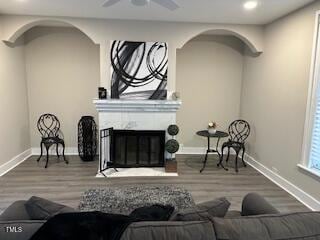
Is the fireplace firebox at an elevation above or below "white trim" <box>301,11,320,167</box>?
below

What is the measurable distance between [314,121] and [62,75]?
4.51 meters

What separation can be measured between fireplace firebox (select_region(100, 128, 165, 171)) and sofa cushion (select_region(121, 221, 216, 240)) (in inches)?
132

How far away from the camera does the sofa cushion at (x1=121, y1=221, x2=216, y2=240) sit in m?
1.10

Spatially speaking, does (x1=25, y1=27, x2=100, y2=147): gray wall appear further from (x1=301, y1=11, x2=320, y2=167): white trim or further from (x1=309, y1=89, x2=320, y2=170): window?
(x1=309, y1=89, x2=320, y2=170): window

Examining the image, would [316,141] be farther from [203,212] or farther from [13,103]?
[13,103]

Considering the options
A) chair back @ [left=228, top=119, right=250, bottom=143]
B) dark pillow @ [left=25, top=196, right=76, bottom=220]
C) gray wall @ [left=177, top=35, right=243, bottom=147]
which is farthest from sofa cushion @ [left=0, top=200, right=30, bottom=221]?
chair back @ [left=228, top=119, right=250, bottom=143]

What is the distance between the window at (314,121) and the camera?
321 cm

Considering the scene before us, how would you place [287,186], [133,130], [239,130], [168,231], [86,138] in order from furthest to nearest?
[239,130], [86,138], [133,130], [287,186], [168,231]

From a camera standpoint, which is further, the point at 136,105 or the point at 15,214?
the point at 136,105

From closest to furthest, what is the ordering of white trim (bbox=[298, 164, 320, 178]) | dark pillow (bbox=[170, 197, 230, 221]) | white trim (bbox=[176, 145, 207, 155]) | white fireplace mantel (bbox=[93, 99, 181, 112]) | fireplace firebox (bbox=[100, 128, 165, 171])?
dark pillow (bbox=[170, 197, 230, 221]) → white trim (bbox=[298, 164, 320, 178]) → white fireplace mantel (bbox=[93, 99, 181, 112]) → fireplace firebox (bbox=[100, 128, 165, 171]) → white trim (bbox=[176, 145, 207, 155])

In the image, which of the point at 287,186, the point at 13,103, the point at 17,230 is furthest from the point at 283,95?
the point at 13,103

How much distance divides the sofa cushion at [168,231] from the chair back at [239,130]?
4115 millimetres

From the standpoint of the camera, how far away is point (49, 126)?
5.23 metres

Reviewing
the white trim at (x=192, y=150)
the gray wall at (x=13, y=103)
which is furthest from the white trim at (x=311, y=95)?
the gray wall at (x=13, y=103)
